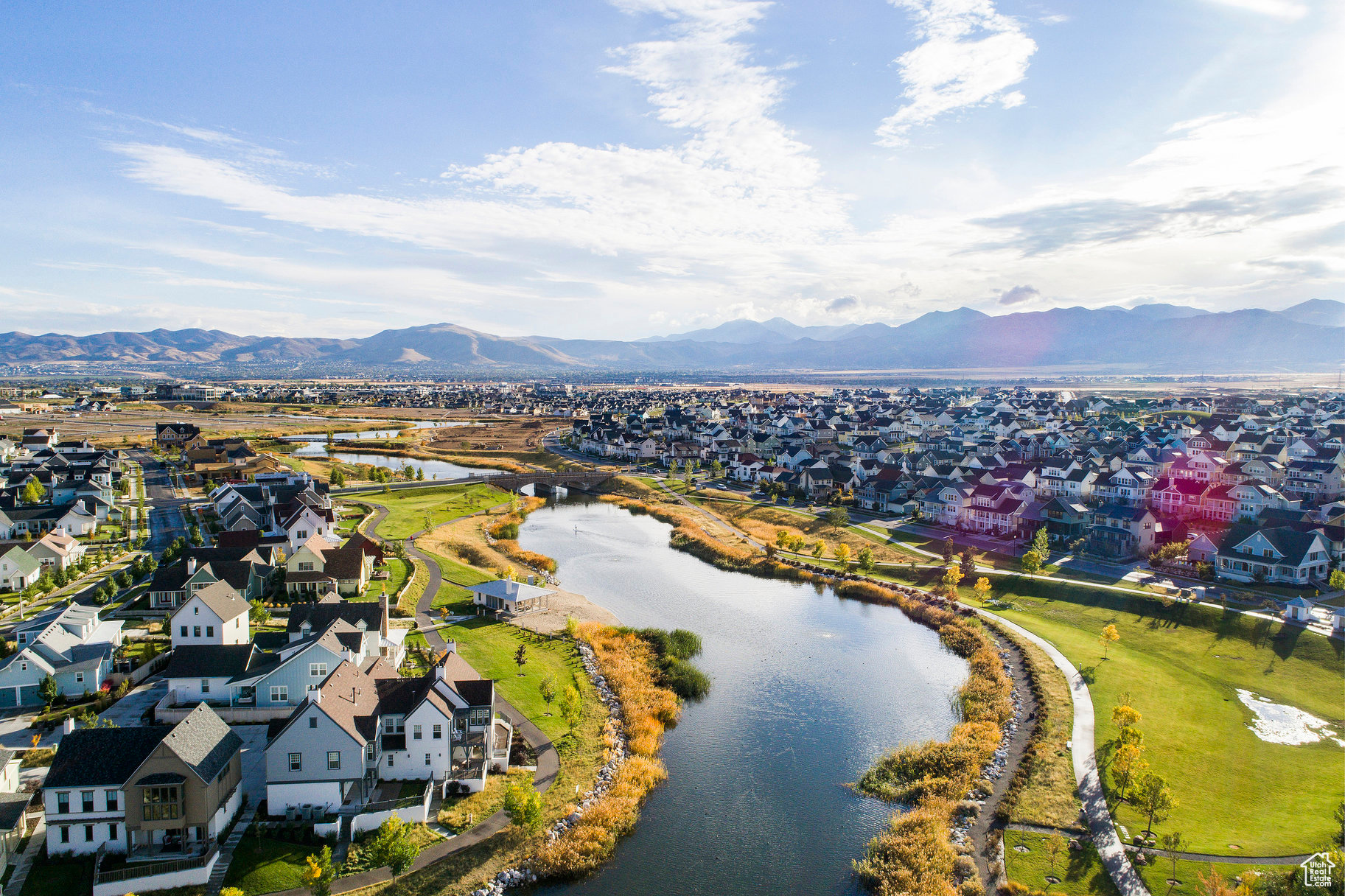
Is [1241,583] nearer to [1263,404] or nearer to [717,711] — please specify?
[717,711]

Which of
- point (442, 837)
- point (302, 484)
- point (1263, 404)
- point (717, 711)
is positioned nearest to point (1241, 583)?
point (717, 711)

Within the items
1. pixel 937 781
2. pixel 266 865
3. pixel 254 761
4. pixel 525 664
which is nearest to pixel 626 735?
pixel 525 664

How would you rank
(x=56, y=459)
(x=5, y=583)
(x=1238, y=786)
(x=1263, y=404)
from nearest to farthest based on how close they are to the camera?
(x=1238, y=786)
(x=5, y=583)
(x=56, y=459)
(x=1263, y=404)

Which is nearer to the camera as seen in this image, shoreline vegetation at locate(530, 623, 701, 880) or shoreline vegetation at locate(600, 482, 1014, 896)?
shoreline vegetation at locate(600, 482, 1014, 896)

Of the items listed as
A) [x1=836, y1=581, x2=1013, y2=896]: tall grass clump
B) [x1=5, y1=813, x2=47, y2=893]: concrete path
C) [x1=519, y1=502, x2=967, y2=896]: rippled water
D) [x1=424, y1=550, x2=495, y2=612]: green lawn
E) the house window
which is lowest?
[x1=519, y1=502, x2=967, y2=896]: rippled water

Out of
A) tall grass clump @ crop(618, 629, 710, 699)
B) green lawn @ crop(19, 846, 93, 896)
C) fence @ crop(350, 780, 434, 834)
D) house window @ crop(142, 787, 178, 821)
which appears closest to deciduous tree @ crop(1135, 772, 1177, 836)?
tall grass clump @ crop(618, 629, 710, 699)

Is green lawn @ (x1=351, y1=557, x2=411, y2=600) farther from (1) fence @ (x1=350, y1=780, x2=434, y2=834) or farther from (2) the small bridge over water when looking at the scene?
(2) the small bridge over water
